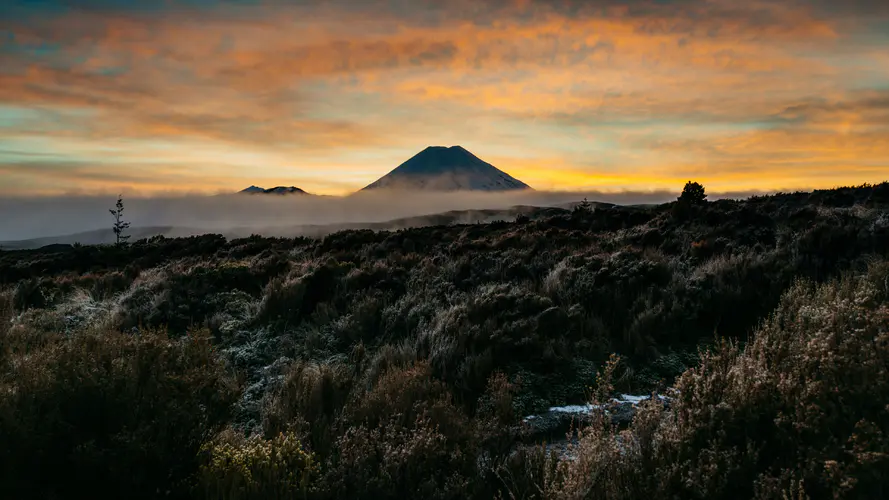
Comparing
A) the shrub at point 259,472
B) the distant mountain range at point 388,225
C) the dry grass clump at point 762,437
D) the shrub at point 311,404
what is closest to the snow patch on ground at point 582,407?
the dry grass clump at point 762,437

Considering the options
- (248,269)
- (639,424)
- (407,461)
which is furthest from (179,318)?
(639,424)

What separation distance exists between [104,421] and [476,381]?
3.83 metres

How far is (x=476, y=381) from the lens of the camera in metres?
6.41

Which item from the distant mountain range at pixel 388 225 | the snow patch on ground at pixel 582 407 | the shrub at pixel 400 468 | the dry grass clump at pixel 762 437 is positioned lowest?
the snow patch on ground at pixel 582 407

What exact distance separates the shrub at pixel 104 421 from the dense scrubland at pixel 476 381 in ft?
0.05

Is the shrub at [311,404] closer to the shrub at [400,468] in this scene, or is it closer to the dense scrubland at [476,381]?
the dense scrubland at [476,381]

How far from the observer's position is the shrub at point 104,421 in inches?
134

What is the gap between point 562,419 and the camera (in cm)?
554

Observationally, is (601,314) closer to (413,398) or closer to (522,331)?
(522,331)

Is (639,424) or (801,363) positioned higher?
(801,363)

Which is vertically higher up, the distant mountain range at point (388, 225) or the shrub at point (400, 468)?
the distant mountain range at point (388, 225)

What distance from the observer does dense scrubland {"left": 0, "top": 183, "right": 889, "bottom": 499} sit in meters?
3.47

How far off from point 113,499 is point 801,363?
16.1 ft

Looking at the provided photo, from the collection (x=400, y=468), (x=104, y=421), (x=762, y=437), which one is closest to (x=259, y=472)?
(x=400, y=468)
